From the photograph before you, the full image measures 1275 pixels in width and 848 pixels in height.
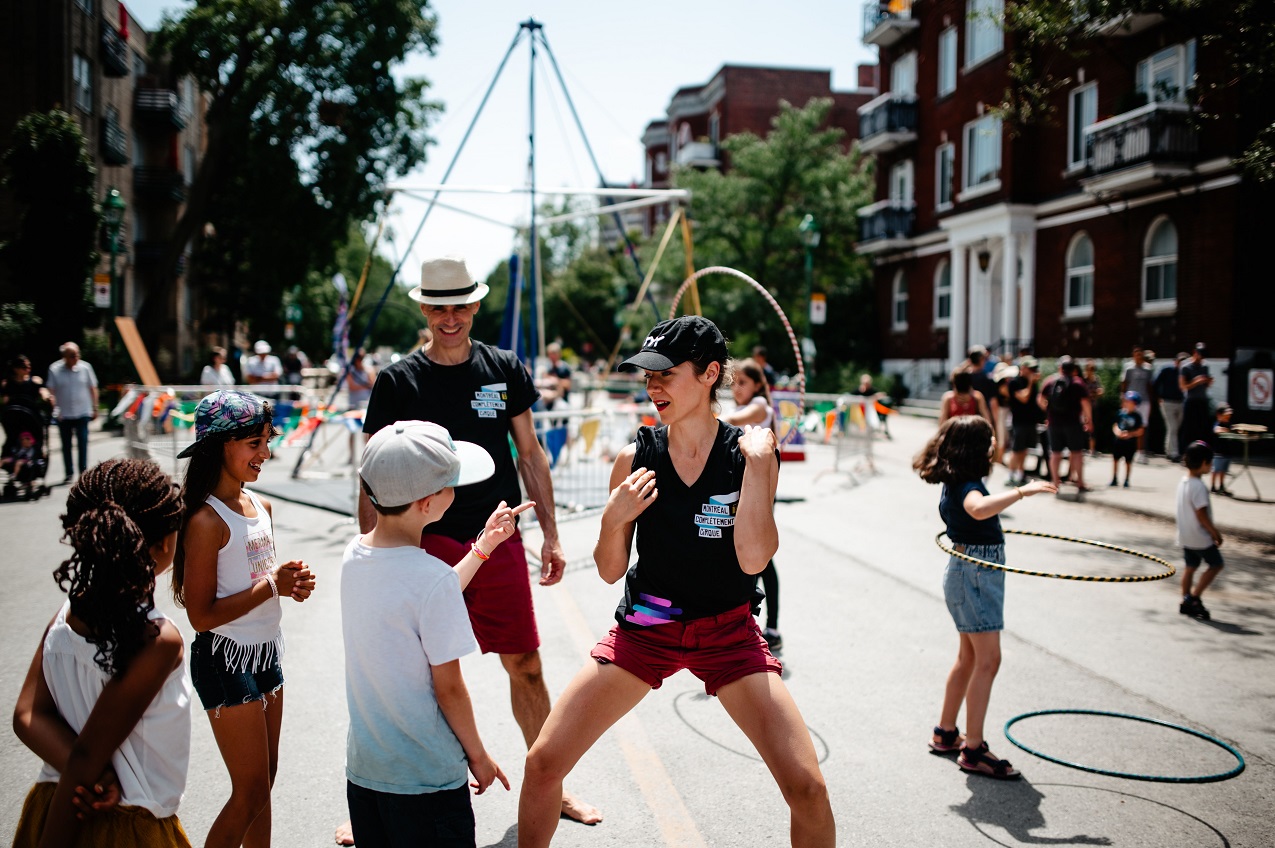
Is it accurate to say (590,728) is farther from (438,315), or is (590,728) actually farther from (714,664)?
(438,315)

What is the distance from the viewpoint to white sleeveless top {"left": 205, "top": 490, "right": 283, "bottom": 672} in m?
3.22

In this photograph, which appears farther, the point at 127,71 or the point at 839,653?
the point at 127,71

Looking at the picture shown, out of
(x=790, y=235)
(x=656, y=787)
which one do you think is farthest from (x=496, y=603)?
(x=790, y=235)

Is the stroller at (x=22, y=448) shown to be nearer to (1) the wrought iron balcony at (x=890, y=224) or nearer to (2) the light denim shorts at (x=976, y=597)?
(2) the light denim shorts at (x=976, y=597)

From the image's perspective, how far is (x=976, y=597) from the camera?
4.84 metres

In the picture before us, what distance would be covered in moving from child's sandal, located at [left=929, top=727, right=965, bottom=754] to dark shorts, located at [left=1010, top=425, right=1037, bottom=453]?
38.0 ft

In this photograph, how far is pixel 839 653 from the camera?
675 centimetres

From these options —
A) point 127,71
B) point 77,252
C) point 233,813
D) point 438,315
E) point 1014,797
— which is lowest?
point 1014,797

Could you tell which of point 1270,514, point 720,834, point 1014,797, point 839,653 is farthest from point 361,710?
point 1270,514

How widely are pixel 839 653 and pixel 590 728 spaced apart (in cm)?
387

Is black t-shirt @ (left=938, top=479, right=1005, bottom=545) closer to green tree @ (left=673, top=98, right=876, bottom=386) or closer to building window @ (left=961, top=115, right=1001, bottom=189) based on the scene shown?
building window @ (left=961, top=115, right=1001, bottom=189)

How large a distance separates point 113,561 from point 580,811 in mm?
2377

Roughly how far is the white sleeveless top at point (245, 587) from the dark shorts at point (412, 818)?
2.32 feet

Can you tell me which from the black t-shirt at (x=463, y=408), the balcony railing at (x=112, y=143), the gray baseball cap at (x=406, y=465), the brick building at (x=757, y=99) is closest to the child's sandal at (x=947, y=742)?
the black t-shirt at (x=463, y=408)
